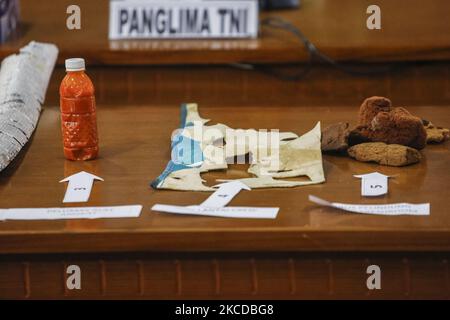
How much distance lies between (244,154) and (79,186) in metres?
0.31

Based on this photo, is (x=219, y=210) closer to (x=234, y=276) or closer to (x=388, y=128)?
(x=234, y=276)

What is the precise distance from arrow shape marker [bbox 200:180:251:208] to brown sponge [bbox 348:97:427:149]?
297 mm

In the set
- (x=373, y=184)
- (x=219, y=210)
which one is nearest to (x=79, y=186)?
→ (x=219, y=210)

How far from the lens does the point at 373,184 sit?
155 centimetres

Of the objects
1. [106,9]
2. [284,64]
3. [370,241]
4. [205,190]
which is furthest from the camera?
[106,9]

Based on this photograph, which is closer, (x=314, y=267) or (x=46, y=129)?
(x=314, y=267)

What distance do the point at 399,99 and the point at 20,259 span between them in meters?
1.68

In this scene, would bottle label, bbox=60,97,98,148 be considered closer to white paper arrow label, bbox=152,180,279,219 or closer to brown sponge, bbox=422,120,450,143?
white paper arrow label, bbox=152,180,279,219

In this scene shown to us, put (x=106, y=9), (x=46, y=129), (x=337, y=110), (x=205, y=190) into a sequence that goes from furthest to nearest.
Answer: (x=106, y=9), (x=337, y=110), (x=46, y=129), (x=205, y=190)

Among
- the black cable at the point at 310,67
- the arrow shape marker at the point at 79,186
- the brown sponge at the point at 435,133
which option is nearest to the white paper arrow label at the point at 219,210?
the arrow shape marker at the point at 79,186

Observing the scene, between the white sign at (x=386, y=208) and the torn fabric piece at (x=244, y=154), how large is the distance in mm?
148

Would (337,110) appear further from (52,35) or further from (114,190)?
(52,35)

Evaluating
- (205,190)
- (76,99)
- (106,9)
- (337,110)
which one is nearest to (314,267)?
(205,190)

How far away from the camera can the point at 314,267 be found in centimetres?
139
